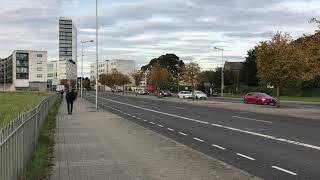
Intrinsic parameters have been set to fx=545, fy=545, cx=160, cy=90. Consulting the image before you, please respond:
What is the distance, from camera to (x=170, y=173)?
408 inches

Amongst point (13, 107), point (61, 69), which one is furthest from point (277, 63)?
point (61, 69)

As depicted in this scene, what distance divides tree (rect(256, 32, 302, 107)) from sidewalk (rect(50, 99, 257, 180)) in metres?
28.8

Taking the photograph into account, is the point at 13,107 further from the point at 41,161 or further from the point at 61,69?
the point at 61,69

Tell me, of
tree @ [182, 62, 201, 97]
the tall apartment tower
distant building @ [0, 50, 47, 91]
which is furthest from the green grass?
distant building @ [0, 50, 47, 91]

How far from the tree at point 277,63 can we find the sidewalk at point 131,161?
28775mm

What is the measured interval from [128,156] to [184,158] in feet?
4.52

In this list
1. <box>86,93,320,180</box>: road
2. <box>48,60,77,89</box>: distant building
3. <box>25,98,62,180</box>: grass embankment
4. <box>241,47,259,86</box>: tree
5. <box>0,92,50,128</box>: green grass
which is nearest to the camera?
<box>25,98,62,180</box>: grass embankment

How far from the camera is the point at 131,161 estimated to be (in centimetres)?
1202

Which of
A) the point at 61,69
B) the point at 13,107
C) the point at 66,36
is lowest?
the point at 13,107

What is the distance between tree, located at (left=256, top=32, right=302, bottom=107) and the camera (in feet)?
145

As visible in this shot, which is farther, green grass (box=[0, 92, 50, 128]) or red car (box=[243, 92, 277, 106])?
red car (box=[243, 92, 277, 106])

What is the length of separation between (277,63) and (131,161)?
34.6 m

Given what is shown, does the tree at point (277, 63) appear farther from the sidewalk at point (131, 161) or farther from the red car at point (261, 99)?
the sidewalk at point (131, 161)

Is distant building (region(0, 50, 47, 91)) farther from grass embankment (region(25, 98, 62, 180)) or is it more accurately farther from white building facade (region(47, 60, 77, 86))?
grass embankment (region(25, 98, 62, 180))
